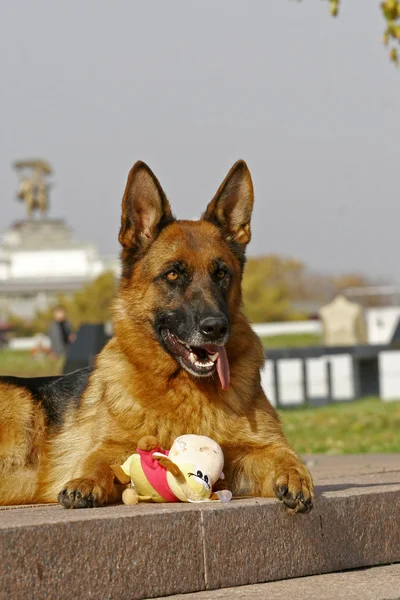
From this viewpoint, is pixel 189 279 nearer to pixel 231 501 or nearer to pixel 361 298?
pixel 231 501

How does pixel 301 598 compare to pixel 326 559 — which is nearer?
pixel 301 598

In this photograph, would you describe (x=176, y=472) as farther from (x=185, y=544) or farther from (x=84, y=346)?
(x=84, y=346)

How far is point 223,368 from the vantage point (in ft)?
18.7

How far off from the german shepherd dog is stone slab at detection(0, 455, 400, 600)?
28 cm

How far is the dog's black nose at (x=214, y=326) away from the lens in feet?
18.0

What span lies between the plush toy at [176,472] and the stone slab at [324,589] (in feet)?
1.67

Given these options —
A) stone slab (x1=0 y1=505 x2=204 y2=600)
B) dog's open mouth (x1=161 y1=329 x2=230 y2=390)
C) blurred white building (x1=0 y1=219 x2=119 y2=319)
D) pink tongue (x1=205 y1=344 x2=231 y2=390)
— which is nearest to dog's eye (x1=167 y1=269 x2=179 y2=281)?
dog's open mouth (x1=161 y1=329 x2=230 y2=390)

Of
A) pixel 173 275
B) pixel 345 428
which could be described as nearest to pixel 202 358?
pixel 173 275

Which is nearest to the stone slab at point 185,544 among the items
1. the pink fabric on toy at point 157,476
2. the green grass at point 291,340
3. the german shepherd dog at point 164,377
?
the pink fabric on toy at point 157,476

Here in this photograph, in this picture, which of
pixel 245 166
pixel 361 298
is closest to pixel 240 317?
pixel 245 166

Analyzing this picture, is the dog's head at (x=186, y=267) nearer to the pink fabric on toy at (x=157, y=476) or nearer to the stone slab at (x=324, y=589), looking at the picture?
the pink fabric on toy at (x=157, y=476)

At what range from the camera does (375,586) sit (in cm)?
488

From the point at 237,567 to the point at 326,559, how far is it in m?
0.59

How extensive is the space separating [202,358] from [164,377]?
0.23 metres
